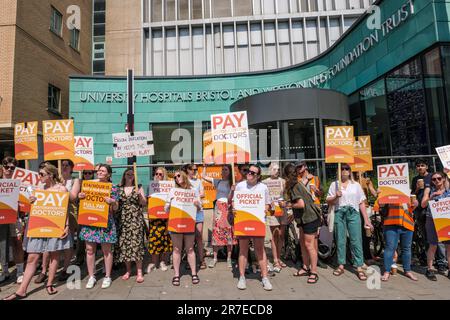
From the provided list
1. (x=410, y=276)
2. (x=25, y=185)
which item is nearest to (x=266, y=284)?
(x=410, y=276)

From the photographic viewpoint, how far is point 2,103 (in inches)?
596

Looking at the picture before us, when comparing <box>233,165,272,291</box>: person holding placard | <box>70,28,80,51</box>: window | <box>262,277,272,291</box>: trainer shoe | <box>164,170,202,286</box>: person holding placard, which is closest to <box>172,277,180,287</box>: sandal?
<box>164,170,202,286</box>: person holding placard

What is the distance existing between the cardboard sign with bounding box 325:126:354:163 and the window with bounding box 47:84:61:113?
→ 703 inches

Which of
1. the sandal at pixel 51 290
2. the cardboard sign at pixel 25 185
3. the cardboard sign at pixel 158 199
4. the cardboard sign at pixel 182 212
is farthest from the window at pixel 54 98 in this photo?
the cardboard sign at pixel 182 212

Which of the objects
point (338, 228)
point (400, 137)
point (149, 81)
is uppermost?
point (149, 81)

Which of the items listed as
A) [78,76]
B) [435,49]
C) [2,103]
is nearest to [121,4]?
[78,76]

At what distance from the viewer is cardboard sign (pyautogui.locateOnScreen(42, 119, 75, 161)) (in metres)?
6.00

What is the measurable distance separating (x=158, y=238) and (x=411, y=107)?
1039 cm

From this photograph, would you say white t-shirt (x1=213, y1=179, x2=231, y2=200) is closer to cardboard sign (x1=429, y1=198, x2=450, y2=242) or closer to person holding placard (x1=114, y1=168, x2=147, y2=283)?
person holding placard (x1=114, y1=168, x2=147, y2=283)

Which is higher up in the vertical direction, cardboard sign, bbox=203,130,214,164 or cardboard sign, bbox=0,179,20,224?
cardboard sign, bbox=203,130,214,164

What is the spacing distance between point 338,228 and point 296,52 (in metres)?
21.3

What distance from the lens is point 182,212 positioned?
5371mm

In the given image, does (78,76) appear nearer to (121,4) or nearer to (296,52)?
(121,4)
